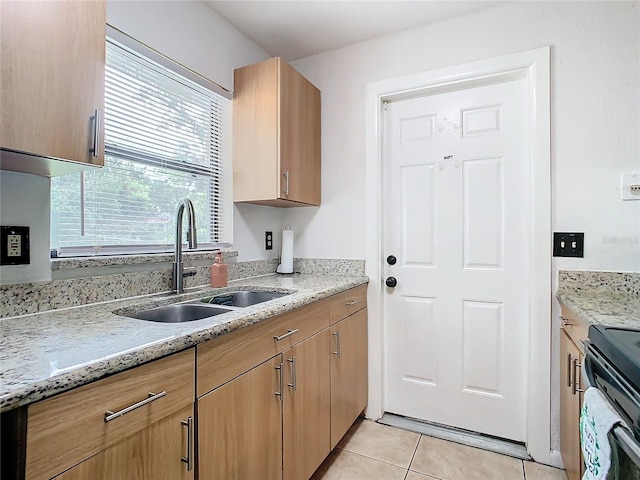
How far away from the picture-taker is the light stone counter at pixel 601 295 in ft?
4.04

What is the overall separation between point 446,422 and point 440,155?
1.64 metres

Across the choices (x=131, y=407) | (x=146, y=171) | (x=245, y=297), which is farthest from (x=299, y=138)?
(x=131, y=407)

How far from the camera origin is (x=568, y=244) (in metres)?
1.75

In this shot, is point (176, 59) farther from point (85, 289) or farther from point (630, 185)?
point (630, 185)

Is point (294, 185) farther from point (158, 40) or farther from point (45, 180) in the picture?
point (45, 180)

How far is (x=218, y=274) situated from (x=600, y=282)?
194 centimetres

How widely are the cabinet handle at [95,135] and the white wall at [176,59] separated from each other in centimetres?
34

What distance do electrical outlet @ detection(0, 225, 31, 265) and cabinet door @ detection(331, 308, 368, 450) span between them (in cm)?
128

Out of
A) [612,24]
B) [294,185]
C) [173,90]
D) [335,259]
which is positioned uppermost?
[612,24]

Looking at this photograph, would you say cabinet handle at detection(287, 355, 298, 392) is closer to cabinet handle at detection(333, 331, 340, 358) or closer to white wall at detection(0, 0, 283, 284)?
cabinet handle at detection(333, 331, 340, 358)

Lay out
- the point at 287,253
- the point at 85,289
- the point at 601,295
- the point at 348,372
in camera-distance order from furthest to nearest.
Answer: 1. the point at 287,253
2. the point at 348,372
3. the point at 601,295
4. the point at 85,289

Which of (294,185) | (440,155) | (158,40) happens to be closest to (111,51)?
(158,40)

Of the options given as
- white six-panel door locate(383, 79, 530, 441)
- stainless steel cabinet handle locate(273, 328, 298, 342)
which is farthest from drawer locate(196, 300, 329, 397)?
white six-panel door locate(383, 79, 530, 441)

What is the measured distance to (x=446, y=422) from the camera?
2064 millimetres
